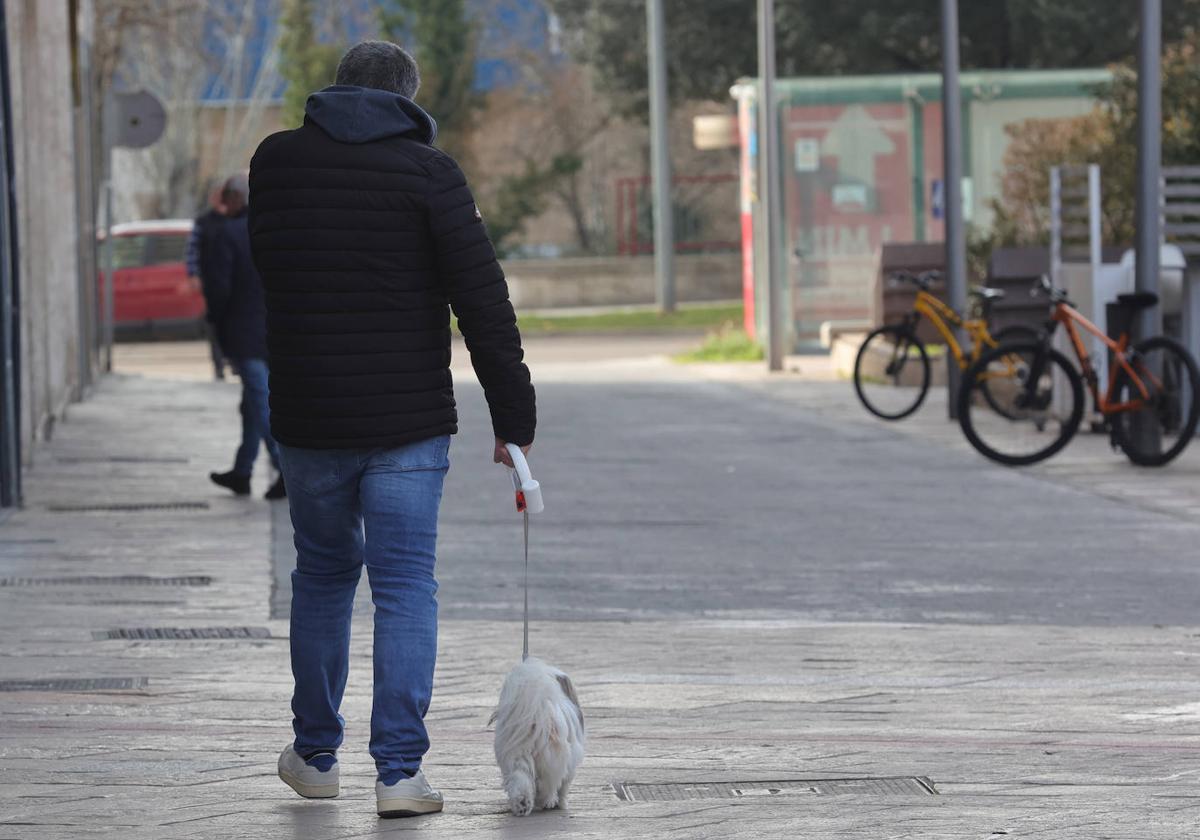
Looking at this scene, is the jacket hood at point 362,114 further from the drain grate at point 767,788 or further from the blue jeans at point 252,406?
the blue jeans at point 252,406

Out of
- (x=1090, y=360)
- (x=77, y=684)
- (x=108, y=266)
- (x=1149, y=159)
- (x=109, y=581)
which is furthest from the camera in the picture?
(x=108, y=266)

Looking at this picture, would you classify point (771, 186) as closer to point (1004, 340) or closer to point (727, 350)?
point (727, 350)

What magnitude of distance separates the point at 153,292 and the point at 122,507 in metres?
20.5

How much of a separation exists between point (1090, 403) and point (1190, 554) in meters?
6.26

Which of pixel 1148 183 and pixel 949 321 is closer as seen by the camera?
pixel 1148 183

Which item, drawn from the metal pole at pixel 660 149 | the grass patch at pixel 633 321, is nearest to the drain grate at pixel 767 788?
the grass patch at pixel 633 321

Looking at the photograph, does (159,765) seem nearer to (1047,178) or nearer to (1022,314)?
(1022,314)

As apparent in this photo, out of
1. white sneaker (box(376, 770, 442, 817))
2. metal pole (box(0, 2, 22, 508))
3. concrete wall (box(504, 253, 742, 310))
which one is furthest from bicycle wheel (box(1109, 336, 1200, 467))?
concrete wall (box(504, 253, 742, 310))

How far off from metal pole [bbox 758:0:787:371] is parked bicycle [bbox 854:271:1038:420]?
567 cm

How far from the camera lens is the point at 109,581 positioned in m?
9.38

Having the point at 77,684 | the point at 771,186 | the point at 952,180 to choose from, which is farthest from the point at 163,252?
the point at 77,684

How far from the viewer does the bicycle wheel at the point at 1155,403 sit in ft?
45.8

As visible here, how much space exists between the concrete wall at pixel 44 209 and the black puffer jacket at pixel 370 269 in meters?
8.77

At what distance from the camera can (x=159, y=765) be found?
588cm
